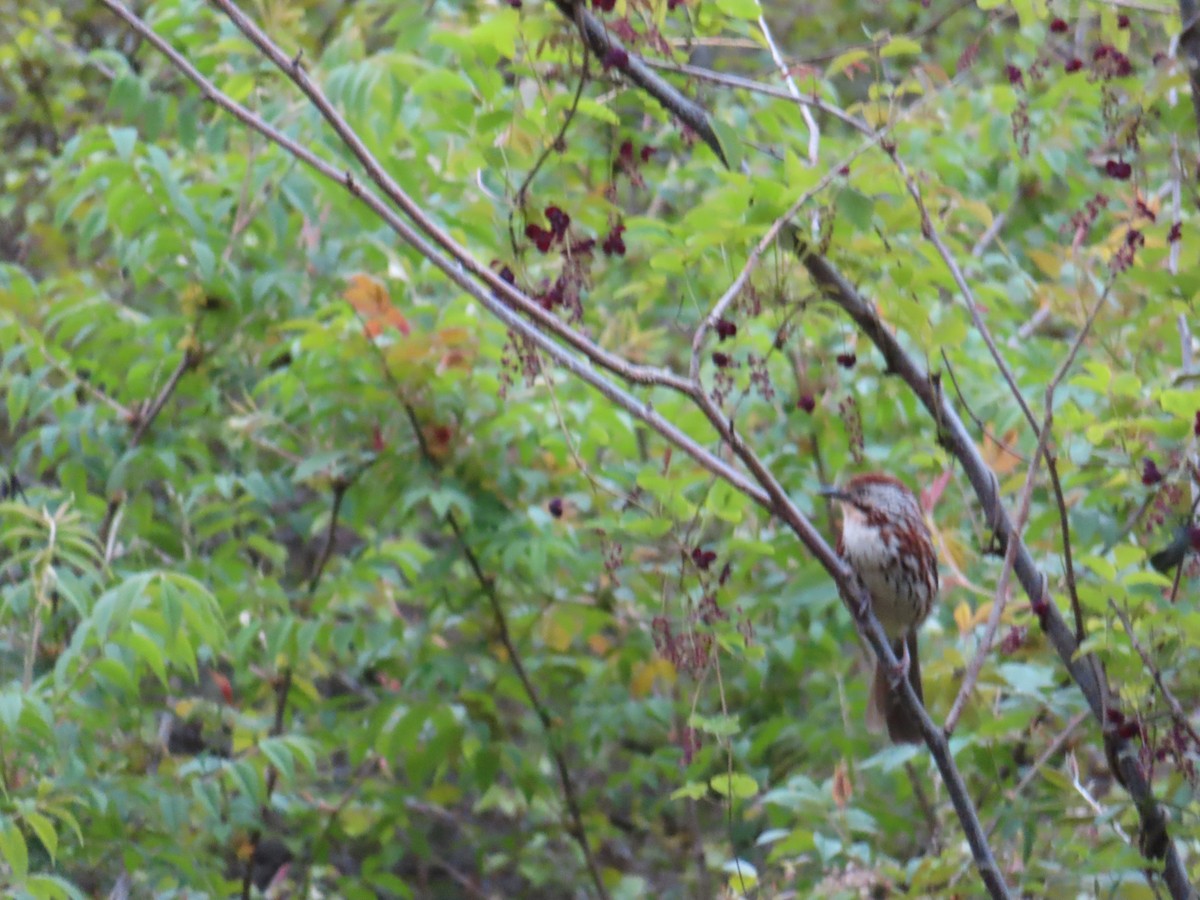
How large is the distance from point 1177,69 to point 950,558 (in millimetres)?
1454

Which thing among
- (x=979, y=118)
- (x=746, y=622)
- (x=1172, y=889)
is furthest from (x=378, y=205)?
(x=979, y=118)

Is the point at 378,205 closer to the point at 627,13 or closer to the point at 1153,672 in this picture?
the point at 627,13

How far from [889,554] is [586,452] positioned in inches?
33.6

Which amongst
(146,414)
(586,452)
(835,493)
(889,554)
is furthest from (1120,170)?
(146,414)

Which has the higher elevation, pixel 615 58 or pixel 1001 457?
pixel 615 58

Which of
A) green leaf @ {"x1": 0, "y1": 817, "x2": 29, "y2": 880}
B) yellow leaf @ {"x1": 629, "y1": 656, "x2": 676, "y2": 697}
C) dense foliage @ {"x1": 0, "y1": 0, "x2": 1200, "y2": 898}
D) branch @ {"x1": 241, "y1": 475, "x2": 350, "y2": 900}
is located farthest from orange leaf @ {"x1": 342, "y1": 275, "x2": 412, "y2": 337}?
green leaf @ {"x1": 0, "y1": 817, "x2": 29, "y2": 880}

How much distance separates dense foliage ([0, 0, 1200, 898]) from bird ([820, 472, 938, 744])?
0.10m

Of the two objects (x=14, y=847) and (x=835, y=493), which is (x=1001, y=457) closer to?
(x=835, y=493)

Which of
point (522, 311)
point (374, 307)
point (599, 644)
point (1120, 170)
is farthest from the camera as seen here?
point (599, 644)

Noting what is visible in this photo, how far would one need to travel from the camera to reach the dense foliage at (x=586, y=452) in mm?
2541

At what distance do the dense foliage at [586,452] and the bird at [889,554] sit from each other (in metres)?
0.10

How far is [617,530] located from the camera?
3.00 meters

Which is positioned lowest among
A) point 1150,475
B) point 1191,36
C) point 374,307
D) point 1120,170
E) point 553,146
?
point 374,307

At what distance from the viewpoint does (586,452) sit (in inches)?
140
